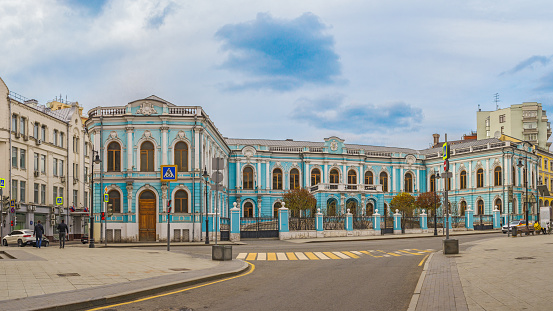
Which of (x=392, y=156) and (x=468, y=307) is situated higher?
(x=392, y=156)

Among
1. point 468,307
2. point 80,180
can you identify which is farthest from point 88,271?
point 80,180

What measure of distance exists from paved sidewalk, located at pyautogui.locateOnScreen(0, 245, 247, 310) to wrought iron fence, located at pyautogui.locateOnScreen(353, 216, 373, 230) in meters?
30.5

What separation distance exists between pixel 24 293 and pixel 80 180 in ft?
189

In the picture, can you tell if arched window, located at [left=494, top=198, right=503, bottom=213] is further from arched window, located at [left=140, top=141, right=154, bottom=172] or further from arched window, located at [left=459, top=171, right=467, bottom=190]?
arched window, located at [left=140, top=141, right=154, bottom=172]

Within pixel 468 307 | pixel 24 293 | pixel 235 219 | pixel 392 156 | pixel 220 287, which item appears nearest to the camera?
pixel 468 307

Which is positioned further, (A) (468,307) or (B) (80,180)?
(B) (80,180)

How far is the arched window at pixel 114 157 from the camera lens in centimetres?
4769

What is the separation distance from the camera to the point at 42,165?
192 ft

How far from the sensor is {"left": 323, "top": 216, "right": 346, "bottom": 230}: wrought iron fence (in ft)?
161

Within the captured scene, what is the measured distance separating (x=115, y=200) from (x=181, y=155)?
644cm

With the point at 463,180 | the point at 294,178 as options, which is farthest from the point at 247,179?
the point at 463,180

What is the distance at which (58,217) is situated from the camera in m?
61.5

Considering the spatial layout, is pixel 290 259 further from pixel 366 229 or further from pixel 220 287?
pixel 366 229

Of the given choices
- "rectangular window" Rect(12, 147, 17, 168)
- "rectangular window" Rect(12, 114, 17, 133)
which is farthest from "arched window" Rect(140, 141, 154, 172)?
"rectangular window" Rect(12, 114, 17, 133)
